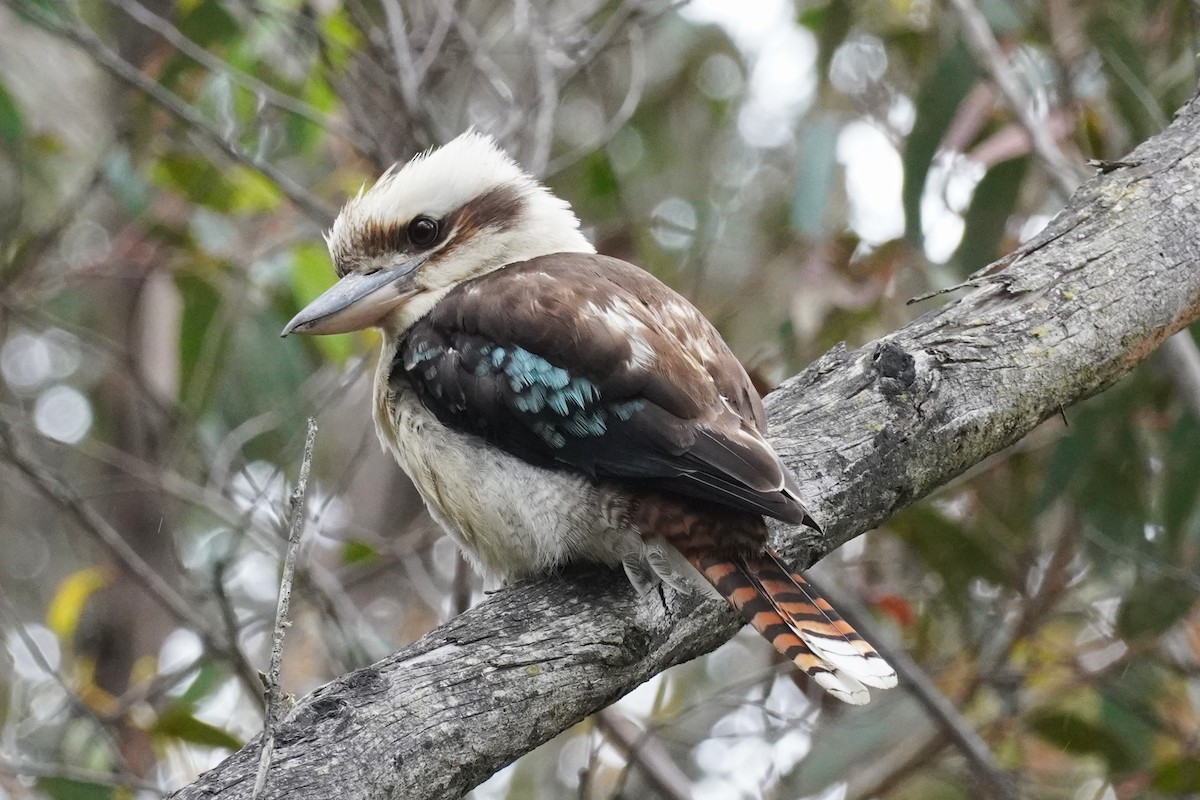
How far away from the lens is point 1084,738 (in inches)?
143

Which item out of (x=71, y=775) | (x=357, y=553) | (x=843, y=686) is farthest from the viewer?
(x=357, y=553)

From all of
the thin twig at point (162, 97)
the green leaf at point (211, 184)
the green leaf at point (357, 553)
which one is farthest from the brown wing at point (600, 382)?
the green leaf at point (211, 184)

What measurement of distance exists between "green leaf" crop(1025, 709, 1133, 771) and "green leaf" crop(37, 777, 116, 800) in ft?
7.71

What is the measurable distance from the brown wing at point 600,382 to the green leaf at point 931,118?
1.19 metres

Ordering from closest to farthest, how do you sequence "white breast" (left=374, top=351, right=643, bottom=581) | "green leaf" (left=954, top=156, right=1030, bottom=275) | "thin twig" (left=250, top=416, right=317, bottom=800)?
"thin twig" (left=250, top=416, right=317, bottom=800) < "white breast" (left=374, top=351, right=643, bottom=581) < "green leaf" (left=954, top=156, right=1030, bottom=275)

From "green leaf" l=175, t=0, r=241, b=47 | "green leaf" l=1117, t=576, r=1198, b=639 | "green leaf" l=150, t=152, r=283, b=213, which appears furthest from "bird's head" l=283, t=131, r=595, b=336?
"green leaf" l=1117, t=576, r=1198, b=639

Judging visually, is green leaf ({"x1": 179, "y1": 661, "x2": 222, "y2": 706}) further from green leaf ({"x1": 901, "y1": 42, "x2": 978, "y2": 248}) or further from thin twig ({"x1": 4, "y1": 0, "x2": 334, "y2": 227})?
green leaf ({"x1": 901, "y1": 42, "x2": 978, "y2": 248})

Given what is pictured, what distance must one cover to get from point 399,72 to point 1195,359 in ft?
6.21

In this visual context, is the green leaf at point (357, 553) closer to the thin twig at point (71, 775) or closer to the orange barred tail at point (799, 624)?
the thin twig at point (71, 775)

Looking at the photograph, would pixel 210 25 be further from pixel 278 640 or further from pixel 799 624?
pixel 278 640

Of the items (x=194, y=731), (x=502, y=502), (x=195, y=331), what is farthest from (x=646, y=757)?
(x=195, y=331)

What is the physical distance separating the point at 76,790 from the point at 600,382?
1.73 metres

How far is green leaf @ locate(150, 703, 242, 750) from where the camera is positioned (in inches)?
118

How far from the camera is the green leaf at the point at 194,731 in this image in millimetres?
2990
